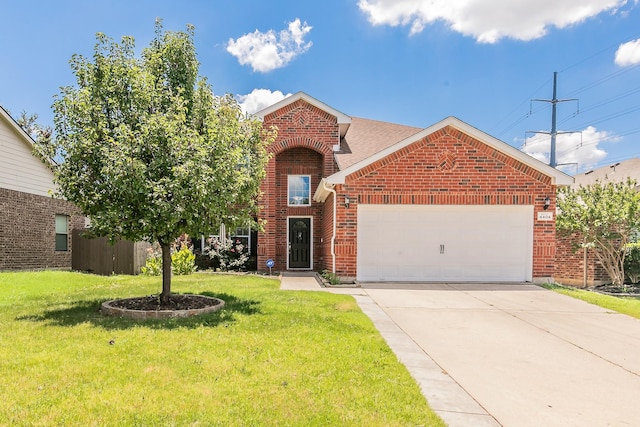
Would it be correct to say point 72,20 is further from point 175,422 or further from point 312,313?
point 175,422

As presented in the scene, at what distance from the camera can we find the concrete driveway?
379cm

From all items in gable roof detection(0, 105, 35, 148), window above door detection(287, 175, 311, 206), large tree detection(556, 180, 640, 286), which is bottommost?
large tree detection(556, 180, 640, 286)

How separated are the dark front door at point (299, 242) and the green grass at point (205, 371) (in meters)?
8.47

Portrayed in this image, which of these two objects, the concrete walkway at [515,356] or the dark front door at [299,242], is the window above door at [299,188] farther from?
the concrete walkway at [515,356]

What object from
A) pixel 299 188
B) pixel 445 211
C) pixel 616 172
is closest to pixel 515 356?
pixel 445 211

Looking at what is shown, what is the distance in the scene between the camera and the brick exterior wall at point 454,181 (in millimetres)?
12211

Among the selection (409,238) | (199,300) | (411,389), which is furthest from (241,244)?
(411,389)

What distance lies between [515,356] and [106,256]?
47.3 feet

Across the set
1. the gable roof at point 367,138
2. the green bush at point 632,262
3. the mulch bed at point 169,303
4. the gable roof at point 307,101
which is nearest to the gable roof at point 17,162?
the gable roof at point 307,101

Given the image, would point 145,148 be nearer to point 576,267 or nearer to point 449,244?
point 449,244

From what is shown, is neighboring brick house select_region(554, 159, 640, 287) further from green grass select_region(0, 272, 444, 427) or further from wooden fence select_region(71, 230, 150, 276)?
wooden fence select_region(71, 230, 150, 276)

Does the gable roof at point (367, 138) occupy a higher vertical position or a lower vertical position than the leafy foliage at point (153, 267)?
higher

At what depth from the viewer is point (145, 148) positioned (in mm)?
→ 6805

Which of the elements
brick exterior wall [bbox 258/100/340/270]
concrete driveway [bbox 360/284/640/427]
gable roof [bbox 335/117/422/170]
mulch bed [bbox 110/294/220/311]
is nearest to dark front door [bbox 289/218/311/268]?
brick exterior wall [bbox 258/100/340/270]
